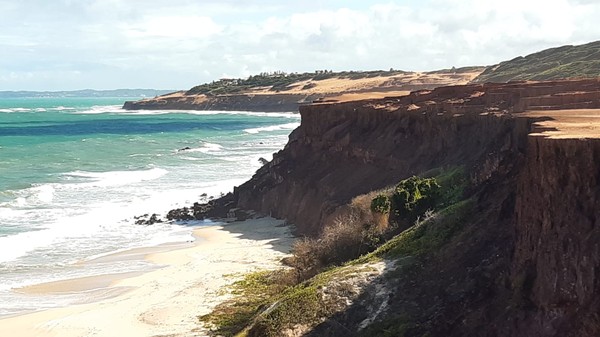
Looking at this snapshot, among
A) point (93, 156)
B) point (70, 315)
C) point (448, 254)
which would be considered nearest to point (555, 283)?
point (448, 254)

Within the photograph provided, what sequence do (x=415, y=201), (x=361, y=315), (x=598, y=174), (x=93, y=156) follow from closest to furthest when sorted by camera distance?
(x=598, y=174) → (x=361, y=315) → (x=415, y=201) → (x=93, y=156)

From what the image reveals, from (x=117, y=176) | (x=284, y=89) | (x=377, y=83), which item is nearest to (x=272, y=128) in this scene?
(x=377, y=83)

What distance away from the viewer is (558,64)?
71125 millimetres

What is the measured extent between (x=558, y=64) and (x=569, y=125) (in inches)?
2410

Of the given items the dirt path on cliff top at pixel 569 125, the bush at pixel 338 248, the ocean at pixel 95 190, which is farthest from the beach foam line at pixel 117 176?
the dirt path on cliff top at pixel 569 125

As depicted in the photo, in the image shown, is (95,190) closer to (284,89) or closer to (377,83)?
(377,83)

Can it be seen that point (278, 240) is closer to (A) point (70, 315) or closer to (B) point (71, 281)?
(B) point (71, 281)

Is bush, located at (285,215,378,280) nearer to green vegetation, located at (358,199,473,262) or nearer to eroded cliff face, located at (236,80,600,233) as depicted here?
green vegetation, located at (358,199,473,262)

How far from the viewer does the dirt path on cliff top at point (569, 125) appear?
11957mm

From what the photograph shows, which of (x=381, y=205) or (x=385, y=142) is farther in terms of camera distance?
(x=385, y=142)

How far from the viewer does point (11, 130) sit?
108 meters

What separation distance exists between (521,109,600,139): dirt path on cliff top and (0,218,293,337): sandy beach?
982cm

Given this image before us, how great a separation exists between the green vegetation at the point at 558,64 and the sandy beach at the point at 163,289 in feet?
102

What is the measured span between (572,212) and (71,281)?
19047mm
